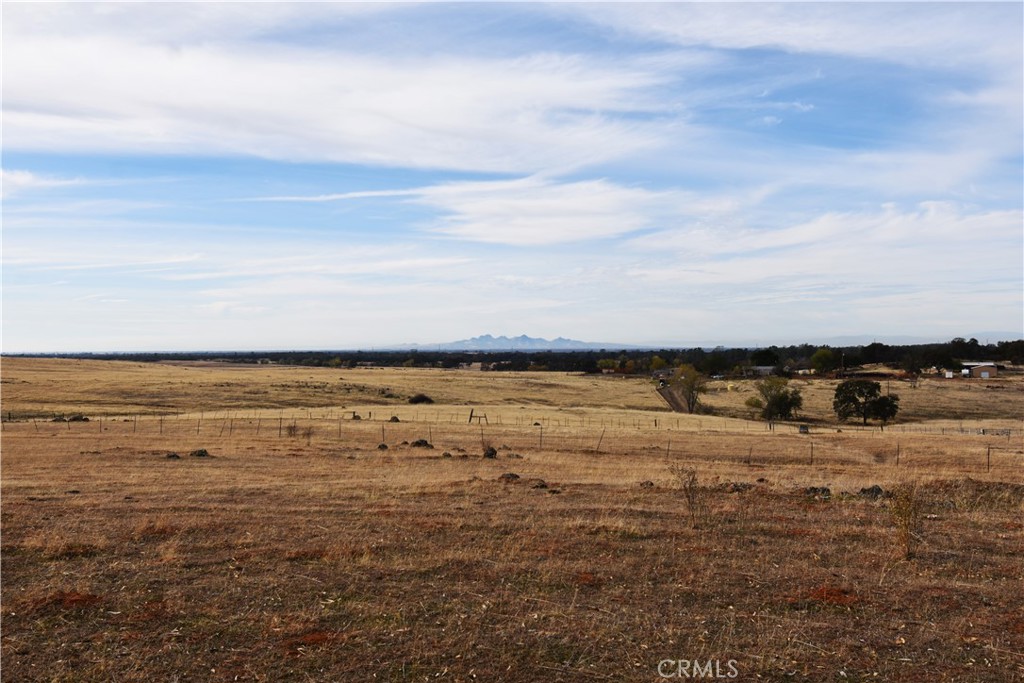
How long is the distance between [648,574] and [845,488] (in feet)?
47.8

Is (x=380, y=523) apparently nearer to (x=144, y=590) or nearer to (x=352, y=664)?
(x=144, y=590)

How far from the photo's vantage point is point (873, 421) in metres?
82.6

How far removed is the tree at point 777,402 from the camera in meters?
85.7

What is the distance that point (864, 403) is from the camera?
83.0 m

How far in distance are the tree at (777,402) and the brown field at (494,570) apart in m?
53.0

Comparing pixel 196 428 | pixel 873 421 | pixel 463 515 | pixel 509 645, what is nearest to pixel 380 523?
pixel 463 515

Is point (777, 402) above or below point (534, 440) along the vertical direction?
below

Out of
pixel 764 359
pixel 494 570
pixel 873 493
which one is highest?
pixel 764 359

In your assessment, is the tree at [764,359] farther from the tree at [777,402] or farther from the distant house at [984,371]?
the tree at [777,402]

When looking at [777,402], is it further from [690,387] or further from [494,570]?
[494,570]

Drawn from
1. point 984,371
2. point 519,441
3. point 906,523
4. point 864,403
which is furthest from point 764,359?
point 906,523

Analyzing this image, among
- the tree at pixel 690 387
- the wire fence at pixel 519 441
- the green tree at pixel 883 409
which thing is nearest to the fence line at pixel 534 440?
the wire fence at pixel 519 441

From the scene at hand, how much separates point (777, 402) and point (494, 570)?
78.1 m

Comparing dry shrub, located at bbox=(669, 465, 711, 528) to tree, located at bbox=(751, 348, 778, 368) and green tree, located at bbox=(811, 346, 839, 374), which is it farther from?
tree, located at bbox=(751, 348, 778, 368)
